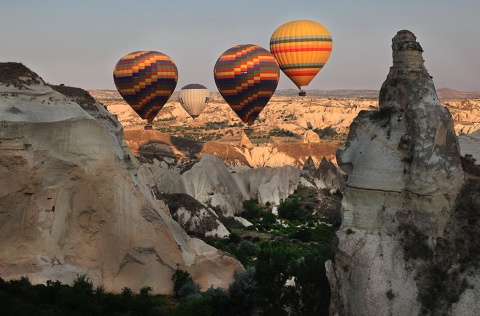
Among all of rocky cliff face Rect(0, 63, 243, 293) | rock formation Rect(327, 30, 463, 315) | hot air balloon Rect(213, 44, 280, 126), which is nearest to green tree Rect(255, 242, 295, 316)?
rock formation Rect(327, 30, 463, 315)

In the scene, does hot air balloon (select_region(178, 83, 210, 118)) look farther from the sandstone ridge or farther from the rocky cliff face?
the sandstone ridge

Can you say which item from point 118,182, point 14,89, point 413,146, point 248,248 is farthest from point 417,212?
point 248,248

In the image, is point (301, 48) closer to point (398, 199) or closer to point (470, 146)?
point (470, 146)

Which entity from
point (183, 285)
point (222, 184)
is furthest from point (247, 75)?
point (183, 285)

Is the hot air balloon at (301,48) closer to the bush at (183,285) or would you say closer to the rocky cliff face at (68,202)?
the rocky cliff face at (68,202)

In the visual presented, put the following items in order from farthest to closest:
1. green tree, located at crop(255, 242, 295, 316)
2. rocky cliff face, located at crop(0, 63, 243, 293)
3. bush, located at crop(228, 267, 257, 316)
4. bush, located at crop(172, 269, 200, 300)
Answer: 1. bush, located at crop(172, 269, 200, 300)
2. bush, located at crop(228, 267, 257, 316)
3. rocky cliff face, located at crop(0, 63, 243, 293)
4. green tree, located at crop(255, 242, 295, 316)

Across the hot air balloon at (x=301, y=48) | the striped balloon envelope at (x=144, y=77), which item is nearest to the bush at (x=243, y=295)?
the striped balloon envelope at (x=144, y=77)
